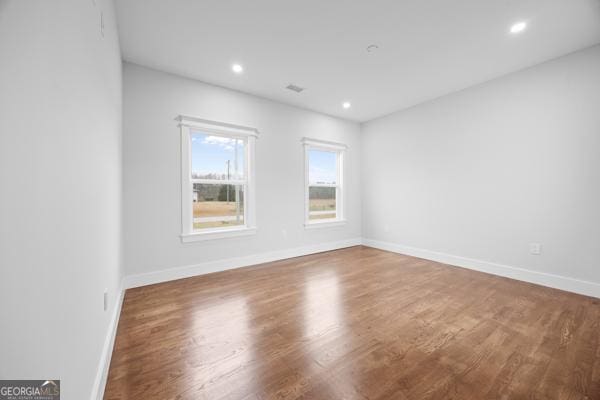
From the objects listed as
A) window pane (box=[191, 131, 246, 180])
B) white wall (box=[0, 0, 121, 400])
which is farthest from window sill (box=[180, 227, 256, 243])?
white wall (box=[0, 0, 121, 400])

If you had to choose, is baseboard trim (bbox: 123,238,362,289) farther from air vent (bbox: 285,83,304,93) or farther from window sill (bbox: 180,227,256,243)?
air vent (bbox: 285,83,304,93)

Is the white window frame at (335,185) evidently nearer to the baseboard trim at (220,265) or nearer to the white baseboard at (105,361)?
the baseboard trim at (220,265)

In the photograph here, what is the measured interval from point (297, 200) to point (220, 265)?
1760 millimetres

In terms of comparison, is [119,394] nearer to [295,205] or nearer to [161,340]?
[161,340]

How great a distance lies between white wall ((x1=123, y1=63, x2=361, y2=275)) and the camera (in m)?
2.96

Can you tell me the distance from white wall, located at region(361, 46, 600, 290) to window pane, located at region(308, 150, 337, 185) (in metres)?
1.24

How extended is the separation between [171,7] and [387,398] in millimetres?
3398

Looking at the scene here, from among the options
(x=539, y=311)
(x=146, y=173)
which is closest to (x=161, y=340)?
(x=146, y=173)

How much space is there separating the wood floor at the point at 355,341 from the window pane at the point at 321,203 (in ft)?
6.27

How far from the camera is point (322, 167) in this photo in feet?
16.4

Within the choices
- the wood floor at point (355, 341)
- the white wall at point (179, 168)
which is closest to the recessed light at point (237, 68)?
the white wall at point (179, 168)

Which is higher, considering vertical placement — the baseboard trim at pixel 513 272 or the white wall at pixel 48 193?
the white wall at pixel 48 193

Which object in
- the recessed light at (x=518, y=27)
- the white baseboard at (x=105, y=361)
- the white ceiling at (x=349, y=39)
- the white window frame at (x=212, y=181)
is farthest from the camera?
the white window frame at (x=212, y=181)

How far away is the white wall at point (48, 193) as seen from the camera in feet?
1.83
